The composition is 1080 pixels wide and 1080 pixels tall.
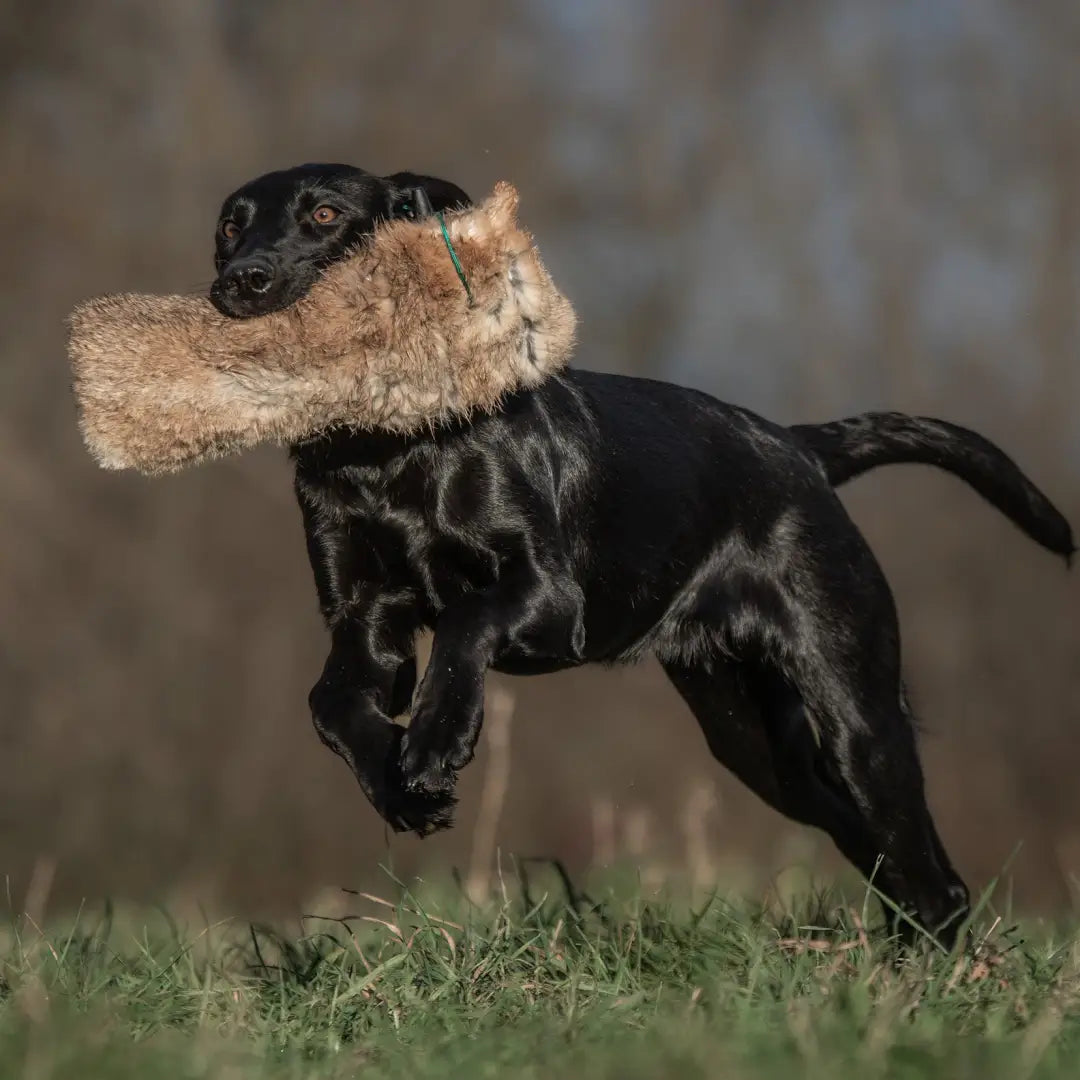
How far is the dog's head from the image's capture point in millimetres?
4383

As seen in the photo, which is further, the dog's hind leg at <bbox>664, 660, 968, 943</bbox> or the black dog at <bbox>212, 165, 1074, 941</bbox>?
the dog's hind leg at <bbox>664, 660, 968, 943</bbox>

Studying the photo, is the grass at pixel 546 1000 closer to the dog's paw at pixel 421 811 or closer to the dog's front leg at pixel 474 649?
the dog's paw at pixel 421 811

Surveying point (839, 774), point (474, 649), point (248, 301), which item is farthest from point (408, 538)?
point (839, 774)

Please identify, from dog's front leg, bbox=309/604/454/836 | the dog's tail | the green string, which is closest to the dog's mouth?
the green string

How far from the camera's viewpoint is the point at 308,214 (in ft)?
15.1

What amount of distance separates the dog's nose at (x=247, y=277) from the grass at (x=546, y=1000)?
1506mm

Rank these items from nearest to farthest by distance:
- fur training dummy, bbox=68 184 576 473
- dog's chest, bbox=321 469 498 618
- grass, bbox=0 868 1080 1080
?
1. grass, bbox=0 868 1080 1080
2. fur training dummy, bbox=68 184 576 473
3. dog's chest, bbox=321 469 498 618

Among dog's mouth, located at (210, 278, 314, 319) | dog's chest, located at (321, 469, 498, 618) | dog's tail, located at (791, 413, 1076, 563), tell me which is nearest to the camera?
dog's mouth, located at (210, 278, 314, 319)

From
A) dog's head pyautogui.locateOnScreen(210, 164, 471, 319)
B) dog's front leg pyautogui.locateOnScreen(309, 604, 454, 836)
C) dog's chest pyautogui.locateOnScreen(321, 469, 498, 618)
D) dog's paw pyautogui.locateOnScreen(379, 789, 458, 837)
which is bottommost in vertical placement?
dog's paw pyautogui.locateOnScreen(379, 789, 458, 837)

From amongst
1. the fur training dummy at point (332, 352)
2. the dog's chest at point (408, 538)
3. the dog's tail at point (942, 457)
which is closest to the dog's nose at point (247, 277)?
the fur training dummy at point (332, 352)

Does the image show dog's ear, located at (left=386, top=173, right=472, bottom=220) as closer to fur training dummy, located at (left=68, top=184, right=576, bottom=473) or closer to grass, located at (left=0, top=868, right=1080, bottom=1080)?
fur training dummy, located at (left=68, top=184, right=576, bottom=473)

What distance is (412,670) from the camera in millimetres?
4438

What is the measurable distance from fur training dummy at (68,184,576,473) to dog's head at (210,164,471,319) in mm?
412

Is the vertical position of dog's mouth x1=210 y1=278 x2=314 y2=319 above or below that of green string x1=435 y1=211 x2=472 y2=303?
below
